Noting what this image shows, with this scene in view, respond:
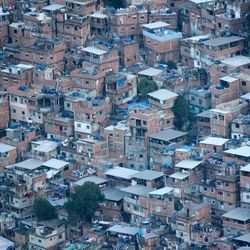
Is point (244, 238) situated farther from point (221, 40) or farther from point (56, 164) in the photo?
point (221, 40)

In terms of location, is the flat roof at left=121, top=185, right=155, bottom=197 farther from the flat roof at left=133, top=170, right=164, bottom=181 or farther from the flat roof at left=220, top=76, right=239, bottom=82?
the flat roof at left=220, top=76, right=239, bottom=82

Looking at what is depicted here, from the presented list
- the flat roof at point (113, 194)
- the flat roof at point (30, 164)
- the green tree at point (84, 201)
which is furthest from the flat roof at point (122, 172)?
the flat roof at point (30, 164)

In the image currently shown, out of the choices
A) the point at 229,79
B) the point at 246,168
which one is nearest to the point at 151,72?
the point at 229,79

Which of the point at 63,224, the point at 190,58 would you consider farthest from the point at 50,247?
the point at 190,58

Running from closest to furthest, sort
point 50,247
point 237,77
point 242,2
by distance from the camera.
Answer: point 50,247
point 237,77
point 242,2

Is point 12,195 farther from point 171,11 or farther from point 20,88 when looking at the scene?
point 171,11

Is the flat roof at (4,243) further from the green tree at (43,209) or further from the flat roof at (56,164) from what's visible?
the flat roof at (56,164)

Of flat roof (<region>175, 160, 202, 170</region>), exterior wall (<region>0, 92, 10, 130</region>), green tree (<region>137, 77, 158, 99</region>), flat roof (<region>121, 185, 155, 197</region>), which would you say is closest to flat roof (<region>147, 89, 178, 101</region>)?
green tree (<region>137, 77, 158, 99</region>)
